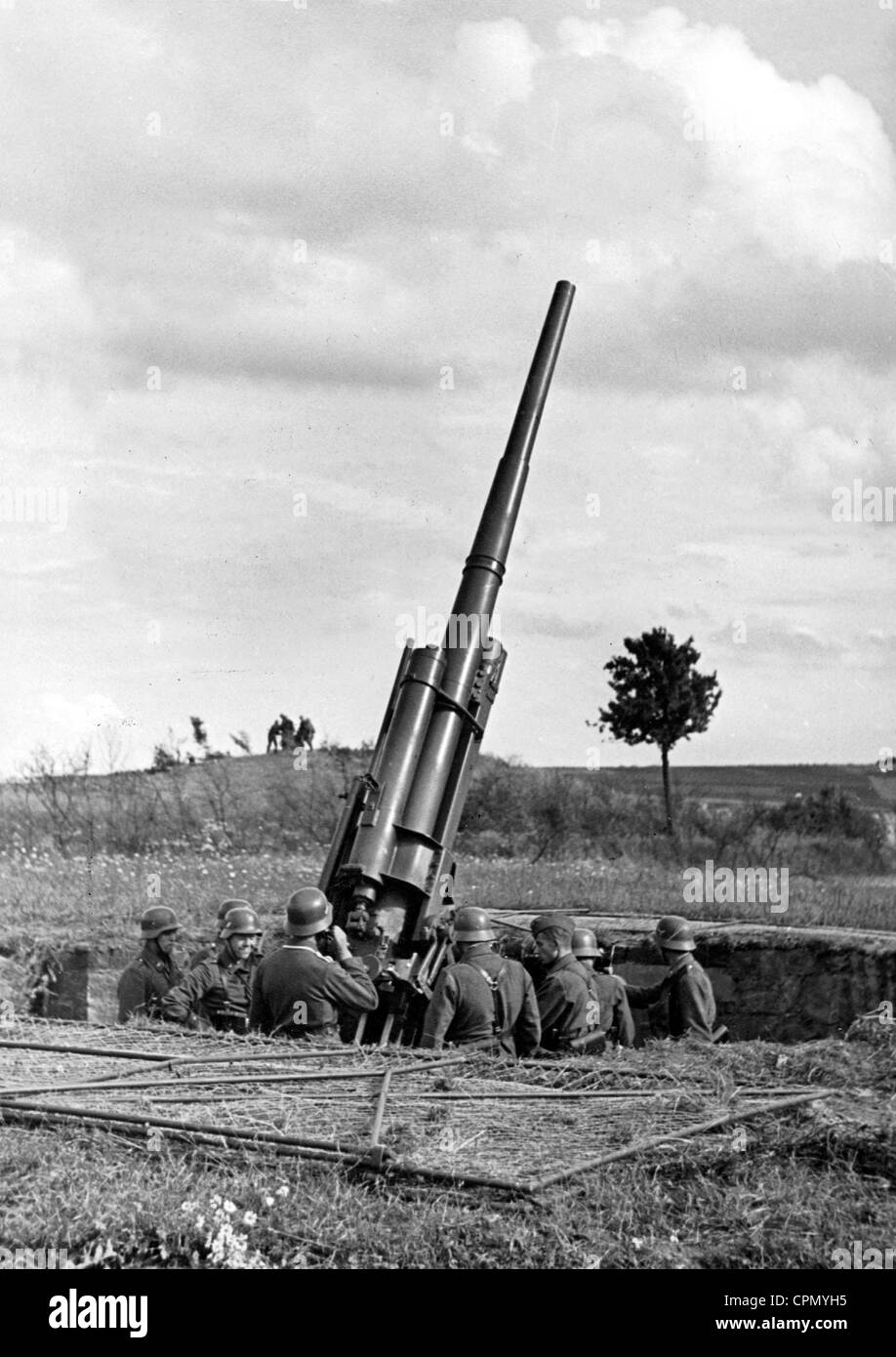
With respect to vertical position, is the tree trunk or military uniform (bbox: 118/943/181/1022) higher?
the tree trunk

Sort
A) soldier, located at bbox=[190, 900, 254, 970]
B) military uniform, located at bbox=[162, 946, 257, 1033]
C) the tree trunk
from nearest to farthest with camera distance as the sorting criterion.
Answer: military uniform, located at bbox=[162, 946, 257, 1033] → soldier, located at bbox=[190, 900, 254, 970] → the tree trunk

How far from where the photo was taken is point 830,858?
2191 centimetres

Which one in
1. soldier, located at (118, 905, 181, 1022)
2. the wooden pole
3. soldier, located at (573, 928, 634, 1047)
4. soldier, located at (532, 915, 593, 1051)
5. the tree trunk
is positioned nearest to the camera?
the wooden pole

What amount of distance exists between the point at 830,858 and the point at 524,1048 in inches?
582

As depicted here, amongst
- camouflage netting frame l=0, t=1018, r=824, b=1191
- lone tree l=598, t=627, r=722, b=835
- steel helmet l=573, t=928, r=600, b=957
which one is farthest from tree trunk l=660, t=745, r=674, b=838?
camouflage netting frame l=0, t=1018, r=824, b=1191

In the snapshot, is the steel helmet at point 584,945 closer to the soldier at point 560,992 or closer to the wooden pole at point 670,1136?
the soldier at point 560,992

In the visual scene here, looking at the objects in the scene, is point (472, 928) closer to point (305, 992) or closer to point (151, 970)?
point (305, 992)

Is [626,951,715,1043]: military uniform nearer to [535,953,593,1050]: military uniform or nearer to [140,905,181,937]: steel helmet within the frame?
[535,953,593,1050]: military uniform

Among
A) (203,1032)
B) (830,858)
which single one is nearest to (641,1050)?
(203,1032)

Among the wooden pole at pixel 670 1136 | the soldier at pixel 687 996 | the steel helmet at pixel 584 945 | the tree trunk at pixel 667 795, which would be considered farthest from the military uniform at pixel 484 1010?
the tree trunk at pixel 667 795

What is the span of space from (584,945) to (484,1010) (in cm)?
182

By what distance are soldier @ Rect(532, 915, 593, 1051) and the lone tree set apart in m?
14.9

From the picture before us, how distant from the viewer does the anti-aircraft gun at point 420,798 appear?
377 inches

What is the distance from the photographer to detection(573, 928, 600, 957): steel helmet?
9.52 meters
